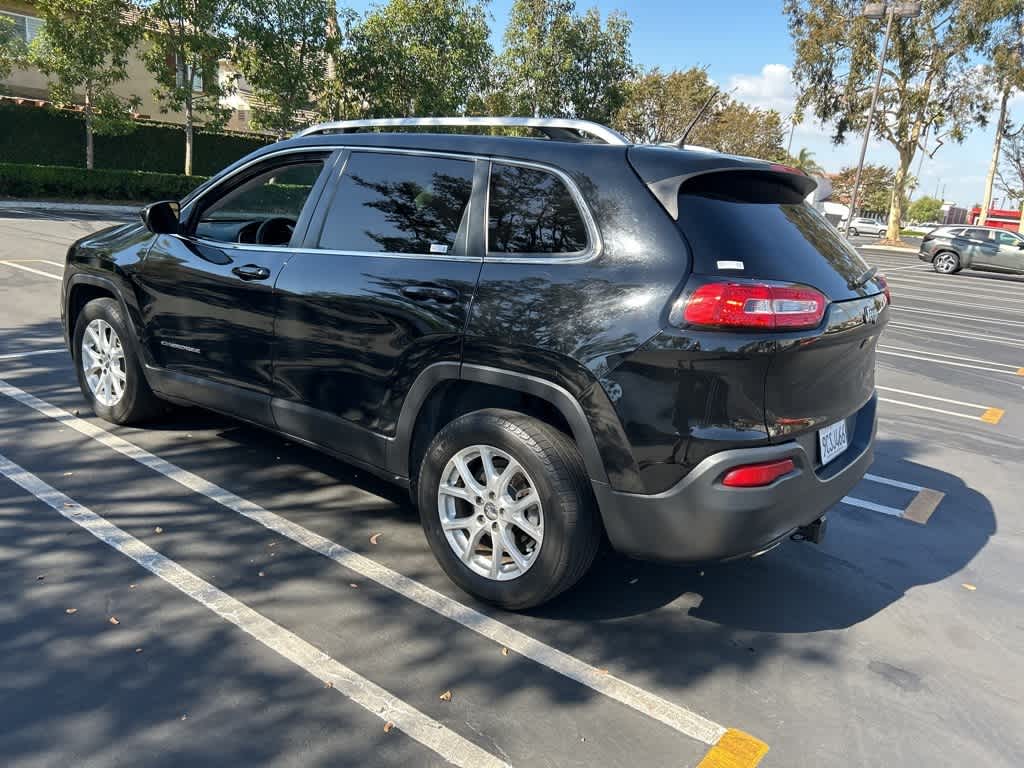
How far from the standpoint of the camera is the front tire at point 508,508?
3.01 meters

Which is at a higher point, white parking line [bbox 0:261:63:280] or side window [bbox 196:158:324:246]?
side window [bbox 196:158:324:246]

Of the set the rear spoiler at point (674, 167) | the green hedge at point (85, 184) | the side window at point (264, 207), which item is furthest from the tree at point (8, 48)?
the rear spoiler at point (674, 167)

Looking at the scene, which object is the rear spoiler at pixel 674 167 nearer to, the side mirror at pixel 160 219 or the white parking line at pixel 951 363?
the side mirror at pixel 160 219

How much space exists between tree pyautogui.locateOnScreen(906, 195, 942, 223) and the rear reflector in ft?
453

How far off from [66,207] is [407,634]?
23552 millimetres

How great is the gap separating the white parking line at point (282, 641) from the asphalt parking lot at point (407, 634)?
1cm

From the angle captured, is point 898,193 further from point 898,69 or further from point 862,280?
point 862,280

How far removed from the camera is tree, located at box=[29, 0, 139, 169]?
23.1m

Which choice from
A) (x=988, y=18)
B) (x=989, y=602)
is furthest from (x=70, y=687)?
(x=988, y=18)

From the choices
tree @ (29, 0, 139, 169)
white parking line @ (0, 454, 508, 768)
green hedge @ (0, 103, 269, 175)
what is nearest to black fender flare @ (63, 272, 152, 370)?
white parking line @ (0, 454, 508, 768)

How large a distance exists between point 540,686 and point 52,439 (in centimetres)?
340

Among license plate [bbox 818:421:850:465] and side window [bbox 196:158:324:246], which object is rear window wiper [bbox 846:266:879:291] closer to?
license plate [bbox 818:421:850:465]

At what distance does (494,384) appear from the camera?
3146mm

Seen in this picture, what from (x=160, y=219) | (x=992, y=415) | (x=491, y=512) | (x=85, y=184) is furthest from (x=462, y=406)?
(x=85, y=184)
